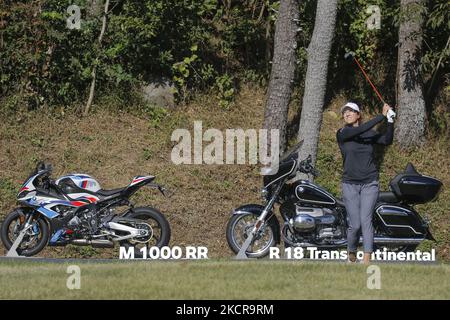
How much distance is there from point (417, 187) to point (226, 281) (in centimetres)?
390

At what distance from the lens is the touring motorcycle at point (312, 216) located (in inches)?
508

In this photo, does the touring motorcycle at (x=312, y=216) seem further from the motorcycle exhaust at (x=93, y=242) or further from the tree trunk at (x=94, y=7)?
the tree trunk at (x=94, y=7)

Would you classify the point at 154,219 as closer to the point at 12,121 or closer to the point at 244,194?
the point at 244,194

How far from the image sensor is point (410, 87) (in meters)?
18.3

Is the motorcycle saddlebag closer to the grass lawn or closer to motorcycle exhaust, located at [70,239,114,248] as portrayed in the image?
the grass lawn

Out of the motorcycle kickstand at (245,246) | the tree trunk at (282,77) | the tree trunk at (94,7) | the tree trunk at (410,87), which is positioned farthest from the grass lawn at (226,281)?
the tree trunk at (94,7)

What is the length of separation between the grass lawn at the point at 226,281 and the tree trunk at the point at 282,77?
20.3ft

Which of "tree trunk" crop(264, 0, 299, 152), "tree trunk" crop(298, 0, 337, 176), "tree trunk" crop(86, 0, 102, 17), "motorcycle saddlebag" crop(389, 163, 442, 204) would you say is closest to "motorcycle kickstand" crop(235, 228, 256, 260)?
"motorcycle saddlebag" crop(389, 163, 442, 204)

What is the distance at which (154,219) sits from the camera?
1302cm

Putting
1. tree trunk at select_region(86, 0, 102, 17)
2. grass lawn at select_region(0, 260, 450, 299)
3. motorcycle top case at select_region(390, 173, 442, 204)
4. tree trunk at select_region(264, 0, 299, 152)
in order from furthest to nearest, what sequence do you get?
tree trunk at select_region(86, 0, 102, 17) < tree trunk at select_region(264, 0, 299, 152) < motorcycle top case at select_region(390, 173, 442, 204) < grass lawn at select_region(0, 260, 450, 299)

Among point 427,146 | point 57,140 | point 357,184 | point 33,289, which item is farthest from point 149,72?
point 33,289

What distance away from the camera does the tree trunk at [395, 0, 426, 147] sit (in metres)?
18.3

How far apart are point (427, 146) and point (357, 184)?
7.36 meters

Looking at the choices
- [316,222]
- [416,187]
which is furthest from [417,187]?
[316,222]
